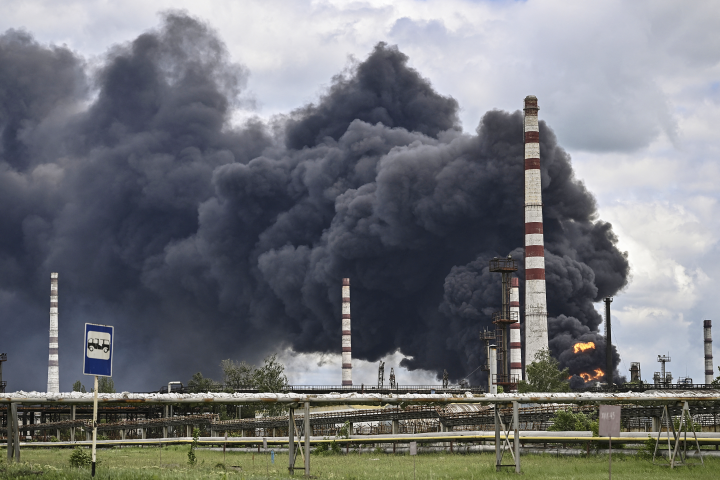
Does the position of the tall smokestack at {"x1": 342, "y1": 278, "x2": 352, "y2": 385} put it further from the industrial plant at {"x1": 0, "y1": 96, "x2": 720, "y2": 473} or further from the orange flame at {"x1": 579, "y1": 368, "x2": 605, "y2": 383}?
the orange flame at {"x1": 579, "y1": 368, "x2": 605, "y2": 383}

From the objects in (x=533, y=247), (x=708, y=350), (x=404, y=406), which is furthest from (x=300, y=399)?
(x=708, y=350)

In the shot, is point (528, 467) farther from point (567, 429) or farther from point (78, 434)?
point (78, 434)

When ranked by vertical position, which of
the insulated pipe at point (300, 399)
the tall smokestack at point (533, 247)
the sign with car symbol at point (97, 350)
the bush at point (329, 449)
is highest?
the tall smokestack at point (533, 247)

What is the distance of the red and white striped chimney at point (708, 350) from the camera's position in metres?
95.5

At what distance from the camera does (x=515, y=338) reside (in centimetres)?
7994

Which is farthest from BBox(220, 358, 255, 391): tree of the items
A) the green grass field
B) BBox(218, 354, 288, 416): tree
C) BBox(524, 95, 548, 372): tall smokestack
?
the green grass field

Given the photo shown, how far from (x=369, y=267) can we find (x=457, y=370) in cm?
1803

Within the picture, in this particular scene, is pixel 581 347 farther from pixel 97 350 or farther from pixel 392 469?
pixel 97 350

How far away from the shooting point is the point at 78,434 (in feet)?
198

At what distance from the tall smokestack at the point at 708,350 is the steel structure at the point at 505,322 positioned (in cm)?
3008

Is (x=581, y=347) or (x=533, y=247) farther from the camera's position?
(x=581, y=347)

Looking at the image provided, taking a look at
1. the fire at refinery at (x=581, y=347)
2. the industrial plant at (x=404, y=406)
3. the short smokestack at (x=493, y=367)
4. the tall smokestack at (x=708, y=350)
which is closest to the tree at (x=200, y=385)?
the industrial plant at (x=404, y=406)

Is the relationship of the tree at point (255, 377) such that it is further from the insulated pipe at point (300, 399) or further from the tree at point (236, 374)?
the insulated pipe at point (300, 399)

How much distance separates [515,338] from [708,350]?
33.2 metres
